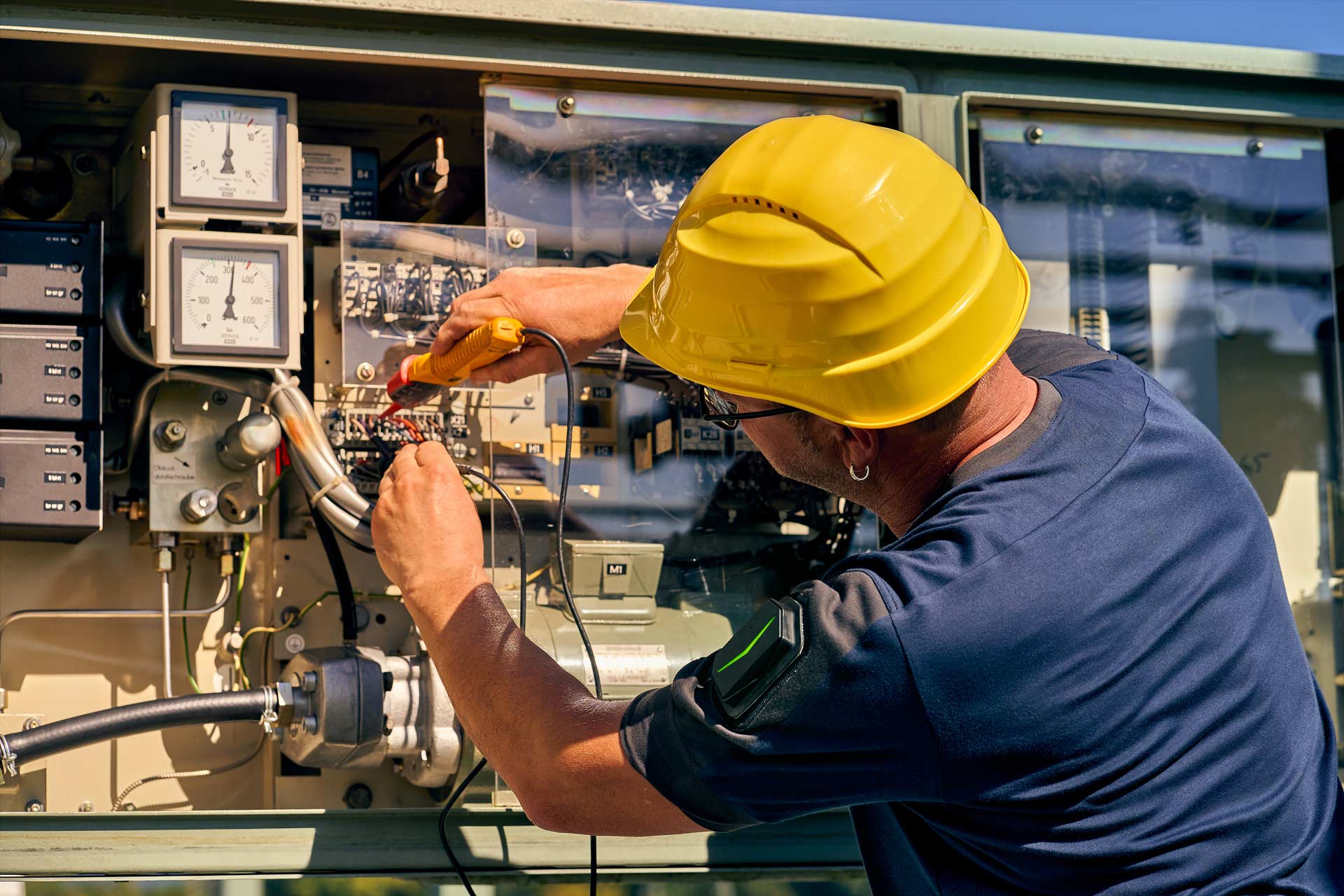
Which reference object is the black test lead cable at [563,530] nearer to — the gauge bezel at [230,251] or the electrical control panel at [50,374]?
the gauge bezel at [230,251]

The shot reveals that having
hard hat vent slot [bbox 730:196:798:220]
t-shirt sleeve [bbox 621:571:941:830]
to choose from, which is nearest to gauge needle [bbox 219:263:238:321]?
hard hat vent slot [bbox 730:196:798:220]

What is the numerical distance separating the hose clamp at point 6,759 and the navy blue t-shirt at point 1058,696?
41.0 inches

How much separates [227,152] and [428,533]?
2.80ft

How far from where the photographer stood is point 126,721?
2.02 meters

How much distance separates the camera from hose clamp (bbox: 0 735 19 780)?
197cm

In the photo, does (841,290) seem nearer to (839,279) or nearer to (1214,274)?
(839,279)

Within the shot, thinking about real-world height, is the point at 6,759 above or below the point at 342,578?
below

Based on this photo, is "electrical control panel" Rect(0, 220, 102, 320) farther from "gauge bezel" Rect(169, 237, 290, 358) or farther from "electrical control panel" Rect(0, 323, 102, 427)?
"gauge bezel" Rect(169, 237, 290, 358)

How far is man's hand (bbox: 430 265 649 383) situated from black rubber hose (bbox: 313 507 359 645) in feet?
1.64

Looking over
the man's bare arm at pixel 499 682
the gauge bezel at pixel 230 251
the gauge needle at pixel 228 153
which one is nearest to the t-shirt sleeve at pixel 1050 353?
the man's bare arm at pixel 499 682

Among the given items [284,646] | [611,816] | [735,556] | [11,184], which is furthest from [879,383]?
[11,184]

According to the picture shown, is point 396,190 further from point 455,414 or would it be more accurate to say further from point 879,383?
point 879,383

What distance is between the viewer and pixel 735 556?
242 centimetres

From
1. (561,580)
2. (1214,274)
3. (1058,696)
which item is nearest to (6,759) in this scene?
(561,580)
